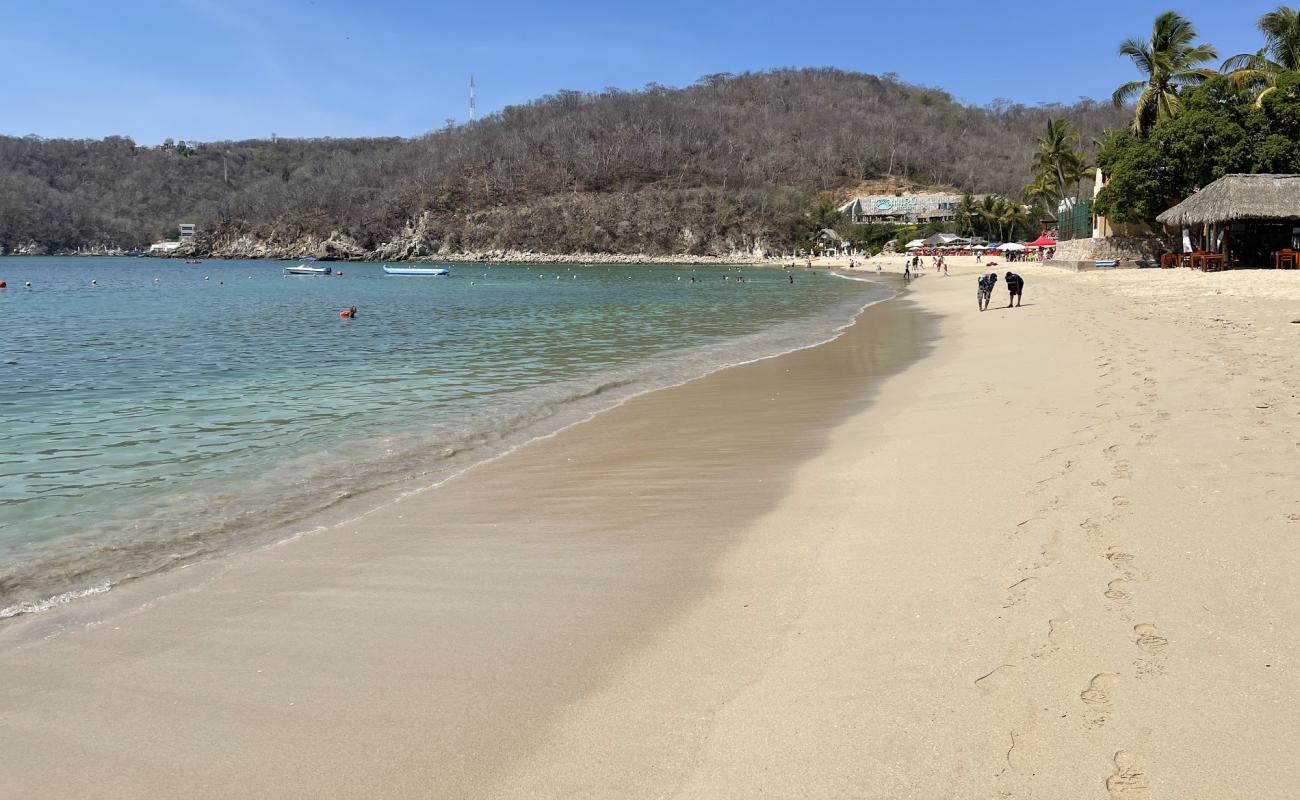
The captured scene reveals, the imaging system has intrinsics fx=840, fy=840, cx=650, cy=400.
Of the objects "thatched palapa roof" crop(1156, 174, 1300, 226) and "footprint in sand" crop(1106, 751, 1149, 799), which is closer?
"footprint in sand" crop(1106, 751, 1149, 799)

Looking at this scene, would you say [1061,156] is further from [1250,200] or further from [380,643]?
[380,643]

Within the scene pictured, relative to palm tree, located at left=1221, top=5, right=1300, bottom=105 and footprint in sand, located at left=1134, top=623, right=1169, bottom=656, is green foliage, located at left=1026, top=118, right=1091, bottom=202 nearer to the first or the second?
palm tree, located at left=1221, top=5, right=1300, bottom=105

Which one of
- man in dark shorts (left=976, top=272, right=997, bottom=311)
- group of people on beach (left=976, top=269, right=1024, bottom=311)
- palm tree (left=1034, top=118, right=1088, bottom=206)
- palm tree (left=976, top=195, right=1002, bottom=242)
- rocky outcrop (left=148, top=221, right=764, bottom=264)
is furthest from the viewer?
rocky outcrop (left=148, top=221, right=764, bottom=264)

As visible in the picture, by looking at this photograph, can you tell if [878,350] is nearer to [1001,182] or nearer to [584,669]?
[584,669]

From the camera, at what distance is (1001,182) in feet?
477

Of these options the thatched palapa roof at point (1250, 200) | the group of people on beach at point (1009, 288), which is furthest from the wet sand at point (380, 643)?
the thatched palapa roof at point (1250, 200)

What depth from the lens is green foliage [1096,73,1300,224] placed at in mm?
36188

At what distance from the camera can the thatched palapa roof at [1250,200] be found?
99.0ft

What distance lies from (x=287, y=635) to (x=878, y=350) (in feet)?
49.2

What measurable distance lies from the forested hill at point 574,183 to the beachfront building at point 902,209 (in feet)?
28.3

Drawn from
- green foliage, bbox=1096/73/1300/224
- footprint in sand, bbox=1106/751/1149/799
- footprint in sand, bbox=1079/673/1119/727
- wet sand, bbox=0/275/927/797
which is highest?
green foliage, bbox=1096/73/1300/224

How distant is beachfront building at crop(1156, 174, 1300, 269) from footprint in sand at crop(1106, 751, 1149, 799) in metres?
34.4

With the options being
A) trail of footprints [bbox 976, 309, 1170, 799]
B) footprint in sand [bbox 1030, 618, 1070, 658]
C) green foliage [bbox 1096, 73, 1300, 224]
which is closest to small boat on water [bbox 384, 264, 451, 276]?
green foliage [bbox 1096, 73, 1300, 224]

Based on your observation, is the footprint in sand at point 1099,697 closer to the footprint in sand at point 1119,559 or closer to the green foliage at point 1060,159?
the footprint in sand at point 1119,559
